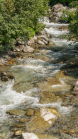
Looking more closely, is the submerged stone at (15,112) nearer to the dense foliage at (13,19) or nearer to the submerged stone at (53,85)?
the submerged stone at (53,85)

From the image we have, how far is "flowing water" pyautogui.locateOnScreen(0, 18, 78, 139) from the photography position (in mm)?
9011

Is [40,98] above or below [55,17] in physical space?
below

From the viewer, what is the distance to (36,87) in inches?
509

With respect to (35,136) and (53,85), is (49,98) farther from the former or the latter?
(35,136)

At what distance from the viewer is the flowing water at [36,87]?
29.6 ft

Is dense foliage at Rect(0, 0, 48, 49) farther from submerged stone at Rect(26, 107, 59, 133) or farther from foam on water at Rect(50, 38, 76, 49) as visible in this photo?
submerged stone at Rect(26, 107, 59, 133)

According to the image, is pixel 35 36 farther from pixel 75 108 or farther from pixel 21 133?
pixel 21 133

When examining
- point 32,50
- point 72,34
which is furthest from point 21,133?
point 32,50

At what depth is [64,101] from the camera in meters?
10.8

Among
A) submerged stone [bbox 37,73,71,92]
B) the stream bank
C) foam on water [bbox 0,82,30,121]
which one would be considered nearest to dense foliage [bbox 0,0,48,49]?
the stream bank

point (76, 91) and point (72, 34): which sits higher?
point (72, 34)

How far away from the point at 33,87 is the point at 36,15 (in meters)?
16.5

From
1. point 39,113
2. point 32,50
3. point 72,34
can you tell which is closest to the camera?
point 39,113

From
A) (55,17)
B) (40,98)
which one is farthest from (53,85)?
(55,17)
